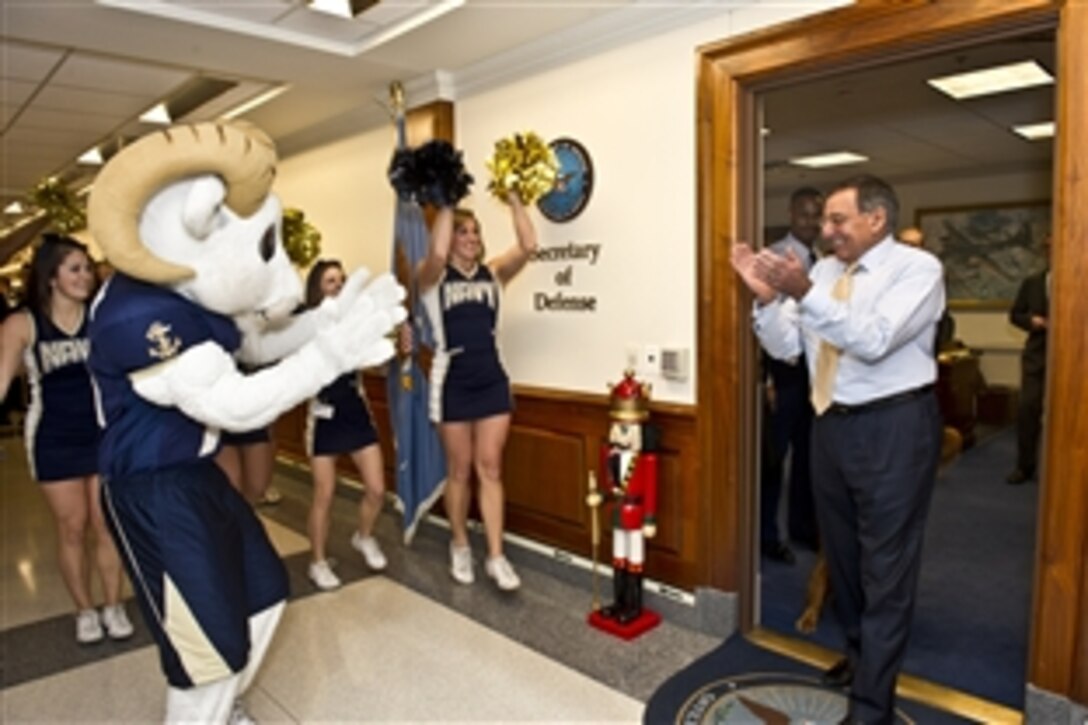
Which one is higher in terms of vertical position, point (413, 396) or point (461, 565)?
point (413, 396)

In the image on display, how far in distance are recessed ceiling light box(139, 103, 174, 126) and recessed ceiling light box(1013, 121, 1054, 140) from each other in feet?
20.3

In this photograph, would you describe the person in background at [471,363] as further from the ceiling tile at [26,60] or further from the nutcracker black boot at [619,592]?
the ceiling tile at [26,60]

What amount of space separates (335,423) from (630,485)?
145cm

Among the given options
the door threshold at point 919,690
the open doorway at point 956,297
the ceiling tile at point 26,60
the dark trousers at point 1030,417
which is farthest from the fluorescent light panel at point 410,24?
the dark trousers at point 1030,417

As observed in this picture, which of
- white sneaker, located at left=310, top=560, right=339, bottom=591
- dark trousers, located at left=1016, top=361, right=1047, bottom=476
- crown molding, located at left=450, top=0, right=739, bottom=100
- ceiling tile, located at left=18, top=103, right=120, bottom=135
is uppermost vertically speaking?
ceiling tile, located at left=18, top=103, right=120, bottom=135

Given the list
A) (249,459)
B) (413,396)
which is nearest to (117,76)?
(249,459)

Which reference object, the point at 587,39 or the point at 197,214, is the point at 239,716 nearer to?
the point at 197,214

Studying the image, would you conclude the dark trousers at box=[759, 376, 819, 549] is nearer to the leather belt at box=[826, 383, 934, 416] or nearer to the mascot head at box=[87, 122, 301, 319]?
the leather belt at box=[826, 383, 934, 416]

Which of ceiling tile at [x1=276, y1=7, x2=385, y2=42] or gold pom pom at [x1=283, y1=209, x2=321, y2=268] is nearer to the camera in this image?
ceiling tile at [x1=276, y1=7, x2=385, y2=42]

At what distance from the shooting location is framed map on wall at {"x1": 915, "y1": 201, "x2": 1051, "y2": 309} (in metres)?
7.47

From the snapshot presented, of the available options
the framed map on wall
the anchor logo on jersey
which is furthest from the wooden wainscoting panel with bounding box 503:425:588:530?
the framed map on wall

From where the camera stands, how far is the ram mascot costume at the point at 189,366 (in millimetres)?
1779

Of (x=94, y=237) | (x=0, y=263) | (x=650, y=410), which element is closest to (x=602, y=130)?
(x=650, y=410)

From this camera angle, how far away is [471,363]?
3.42 metres
